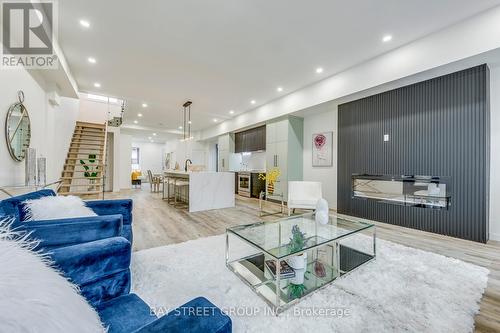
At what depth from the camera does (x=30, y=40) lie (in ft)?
9.99

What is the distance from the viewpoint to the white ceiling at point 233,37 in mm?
2707

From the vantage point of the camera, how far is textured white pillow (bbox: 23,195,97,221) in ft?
5.18

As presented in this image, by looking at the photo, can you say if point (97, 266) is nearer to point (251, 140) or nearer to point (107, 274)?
point (107, 274)

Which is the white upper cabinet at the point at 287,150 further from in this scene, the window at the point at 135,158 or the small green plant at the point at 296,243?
the window at the point at 135,158

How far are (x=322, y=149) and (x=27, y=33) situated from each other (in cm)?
585

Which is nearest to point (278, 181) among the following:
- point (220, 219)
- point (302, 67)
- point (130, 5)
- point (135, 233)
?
point (220, 219)

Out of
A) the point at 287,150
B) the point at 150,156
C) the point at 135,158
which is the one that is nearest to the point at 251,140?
the point at 287,150

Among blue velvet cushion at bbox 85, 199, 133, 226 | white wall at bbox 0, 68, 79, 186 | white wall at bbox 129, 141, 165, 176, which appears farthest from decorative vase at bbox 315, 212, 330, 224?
white wall at bbox 129, 141, 165, 176

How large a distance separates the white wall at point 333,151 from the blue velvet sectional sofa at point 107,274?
4.90 meters

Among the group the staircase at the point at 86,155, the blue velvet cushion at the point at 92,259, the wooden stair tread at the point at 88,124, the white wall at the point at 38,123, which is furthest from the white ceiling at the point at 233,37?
the blue velvet cushion at the point at 92,259

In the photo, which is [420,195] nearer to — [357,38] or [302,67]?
[357,38]

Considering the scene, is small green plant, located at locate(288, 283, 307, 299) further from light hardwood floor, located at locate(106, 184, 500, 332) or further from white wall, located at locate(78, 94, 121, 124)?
white wall, located at locate(78, 94, 121, 124)

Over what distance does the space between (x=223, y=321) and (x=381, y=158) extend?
14.5 ft

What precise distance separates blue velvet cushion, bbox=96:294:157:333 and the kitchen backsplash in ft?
22.3
